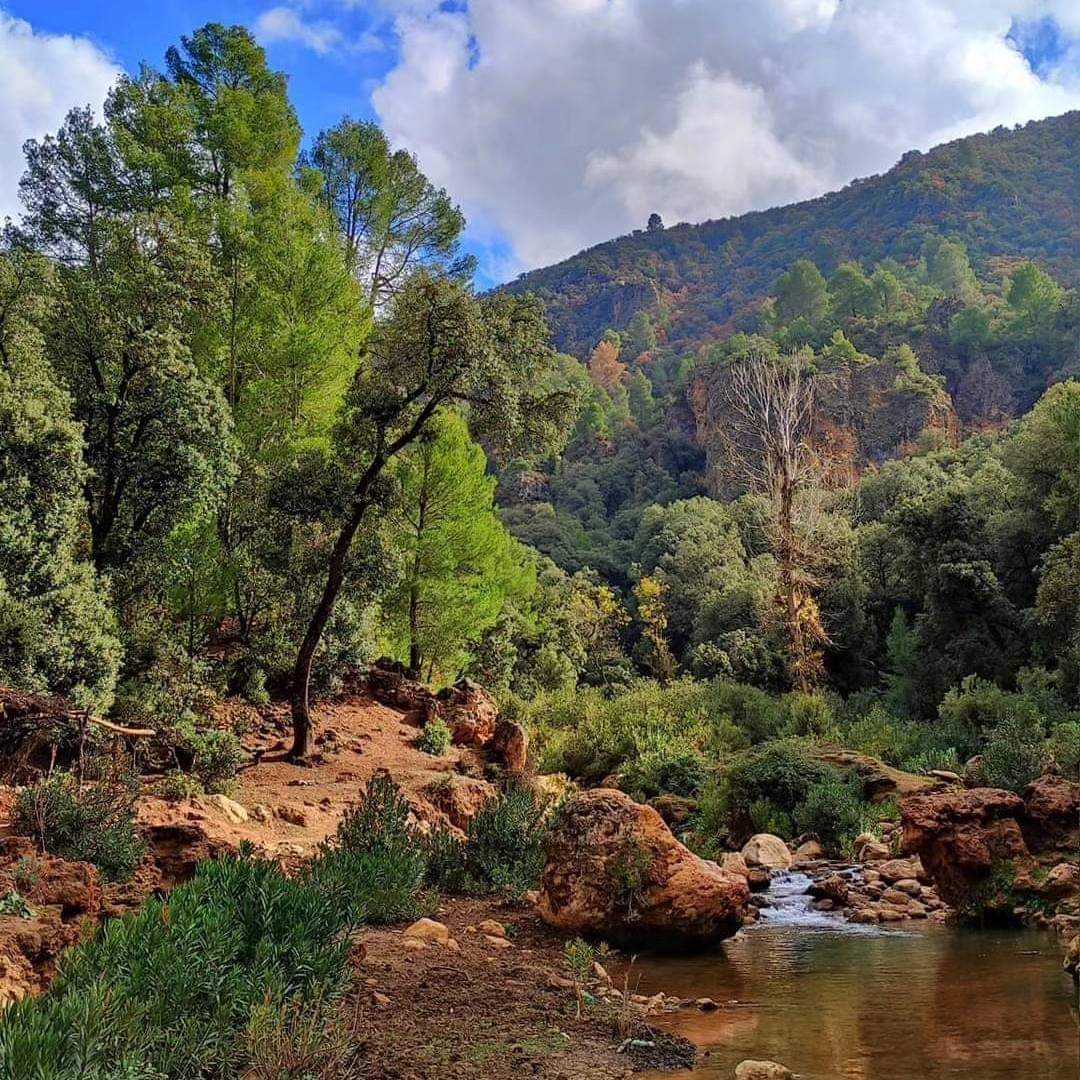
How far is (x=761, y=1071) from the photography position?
4270 mm

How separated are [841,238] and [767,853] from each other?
13455 cm

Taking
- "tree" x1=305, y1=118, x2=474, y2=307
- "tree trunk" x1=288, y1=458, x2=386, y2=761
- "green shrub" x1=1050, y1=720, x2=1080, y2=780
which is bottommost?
"green shrub" x1=1050, y1=720, x2=1080, y2=780

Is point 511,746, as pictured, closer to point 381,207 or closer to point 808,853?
point 808,853

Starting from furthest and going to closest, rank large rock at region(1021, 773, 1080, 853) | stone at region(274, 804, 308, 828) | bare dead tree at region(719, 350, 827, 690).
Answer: bare dead tree at region(719, 350, 827, 690) → stone at region(274, 804, 308, 828) → large rock at region(1021, 773, 1080, 853)

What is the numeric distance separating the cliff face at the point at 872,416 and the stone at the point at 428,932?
A: 5675 cm

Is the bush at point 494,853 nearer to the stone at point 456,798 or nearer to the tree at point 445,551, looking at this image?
the stone at point 456,798

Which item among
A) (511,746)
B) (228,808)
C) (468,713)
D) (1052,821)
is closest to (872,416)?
(468,713)

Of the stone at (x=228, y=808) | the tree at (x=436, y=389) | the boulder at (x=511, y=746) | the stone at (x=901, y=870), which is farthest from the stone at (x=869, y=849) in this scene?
the boulder at (x=511, y=746)

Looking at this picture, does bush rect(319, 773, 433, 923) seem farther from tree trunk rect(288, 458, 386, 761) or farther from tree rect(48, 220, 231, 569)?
tree rect(48, 220, 231, 569)

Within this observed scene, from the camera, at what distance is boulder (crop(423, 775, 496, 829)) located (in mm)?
13219

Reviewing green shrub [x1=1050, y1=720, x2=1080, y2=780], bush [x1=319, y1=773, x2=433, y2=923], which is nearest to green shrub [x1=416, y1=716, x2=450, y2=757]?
bush [x1=319, y1=773, x2=433, y2=923]

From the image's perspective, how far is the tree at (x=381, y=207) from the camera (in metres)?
26.5

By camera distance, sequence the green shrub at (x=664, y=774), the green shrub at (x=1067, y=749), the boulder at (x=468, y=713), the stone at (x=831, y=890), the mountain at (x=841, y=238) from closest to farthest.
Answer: the stone at (x=831, y=890), the green shrub at (x=1067, y=749), the green shrub at (x=664, y=774), the boulder at (x=468, y=713), the mountain at (x=841, y=238)

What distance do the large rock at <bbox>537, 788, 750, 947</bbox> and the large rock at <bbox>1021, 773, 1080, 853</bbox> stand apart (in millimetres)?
3518
